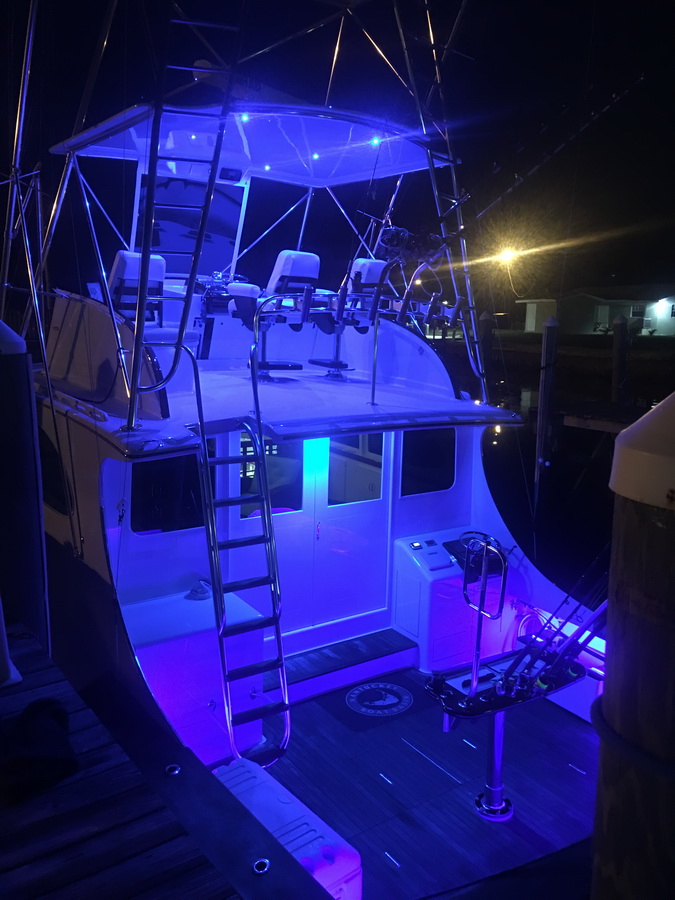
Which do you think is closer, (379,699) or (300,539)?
(379,699)

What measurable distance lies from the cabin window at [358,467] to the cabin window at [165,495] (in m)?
1.27

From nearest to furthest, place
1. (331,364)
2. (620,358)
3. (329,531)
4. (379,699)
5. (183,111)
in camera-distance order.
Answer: (183,111), (379,699), (329,531), (331,364), (620,358)

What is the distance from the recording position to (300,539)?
15.5 feet

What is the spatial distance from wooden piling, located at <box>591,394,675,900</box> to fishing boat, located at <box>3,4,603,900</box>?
1.48m

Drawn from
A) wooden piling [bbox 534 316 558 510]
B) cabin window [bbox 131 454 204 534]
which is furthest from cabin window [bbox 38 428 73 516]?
wooden piling [bbox 534 316 558 510]

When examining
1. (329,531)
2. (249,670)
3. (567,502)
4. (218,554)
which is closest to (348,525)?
(329,531)

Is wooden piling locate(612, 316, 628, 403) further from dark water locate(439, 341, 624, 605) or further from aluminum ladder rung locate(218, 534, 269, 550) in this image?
aluminum ladder rung locate(218, 534, 269, 550)

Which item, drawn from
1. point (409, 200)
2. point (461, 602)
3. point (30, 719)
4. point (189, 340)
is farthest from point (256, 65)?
point (30, 719)

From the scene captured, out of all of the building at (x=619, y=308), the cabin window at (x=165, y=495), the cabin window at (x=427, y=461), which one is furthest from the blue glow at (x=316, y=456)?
the building at (x=619, y=308)

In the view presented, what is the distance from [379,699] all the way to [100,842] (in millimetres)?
3176

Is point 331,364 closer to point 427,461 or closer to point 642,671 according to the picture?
point 427,461

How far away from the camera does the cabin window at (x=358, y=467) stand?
503 cm

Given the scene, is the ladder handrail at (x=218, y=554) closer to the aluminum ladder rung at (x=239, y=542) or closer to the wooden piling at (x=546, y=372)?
the aluminum ladder rung at (x=239, y=542)

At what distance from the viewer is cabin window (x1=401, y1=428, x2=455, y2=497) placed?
5199 millimetres
